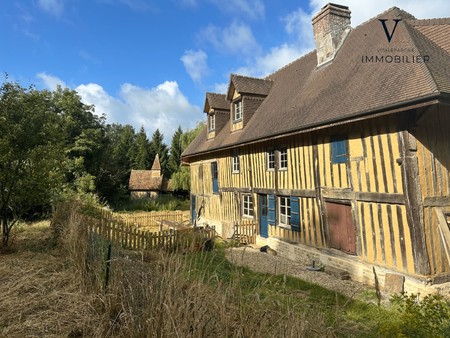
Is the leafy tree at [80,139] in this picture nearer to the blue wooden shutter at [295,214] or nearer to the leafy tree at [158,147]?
the blue wooden shutter at [295,214]

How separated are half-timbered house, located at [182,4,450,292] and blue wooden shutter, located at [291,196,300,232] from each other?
37 mm

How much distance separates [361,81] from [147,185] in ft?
102

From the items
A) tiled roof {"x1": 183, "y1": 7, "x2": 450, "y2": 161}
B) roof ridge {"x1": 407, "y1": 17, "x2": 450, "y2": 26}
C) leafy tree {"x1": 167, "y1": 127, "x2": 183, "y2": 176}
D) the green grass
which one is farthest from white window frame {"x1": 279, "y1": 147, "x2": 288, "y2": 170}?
leafy tree {"x1": 167, "y1": 127, "x2": 183, "y2": 176}

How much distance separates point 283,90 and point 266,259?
7.82m

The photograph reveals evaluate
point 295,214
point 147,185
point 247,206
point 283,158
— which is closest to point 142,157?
point 147,185

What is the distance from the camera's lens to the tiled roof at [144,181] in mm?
35844

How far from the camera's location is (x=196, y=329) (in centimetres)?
218

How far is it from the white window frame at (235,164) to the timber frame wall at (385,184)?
13.0ft

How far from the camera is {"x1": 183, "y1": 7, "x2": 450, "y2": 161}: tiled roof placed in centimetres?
667

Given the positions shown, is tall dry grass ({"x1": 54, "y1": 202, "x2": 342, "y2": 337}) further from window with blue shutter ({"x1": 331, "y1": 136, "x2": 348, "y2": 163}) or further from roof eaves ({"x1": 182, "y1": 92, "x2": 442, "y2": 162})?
window with blue shutter ({"x1": 331, "y1": 136, "x2": 348, "y2": 163})

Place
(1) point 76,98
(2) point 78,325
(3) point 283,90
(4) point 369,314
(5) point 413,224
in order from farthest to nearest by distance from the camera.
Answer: (1) point 76,98, (3) point 283,90, (5) point 413,224, (4) point 369,314, (2) point 78,325

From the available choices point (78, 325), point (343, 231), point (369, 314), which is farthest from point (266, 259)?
point (78, 325)

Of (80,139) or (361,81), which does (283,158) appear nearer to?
(361,81)

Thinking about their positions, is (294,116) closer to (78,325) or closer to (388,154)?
(388,154)
